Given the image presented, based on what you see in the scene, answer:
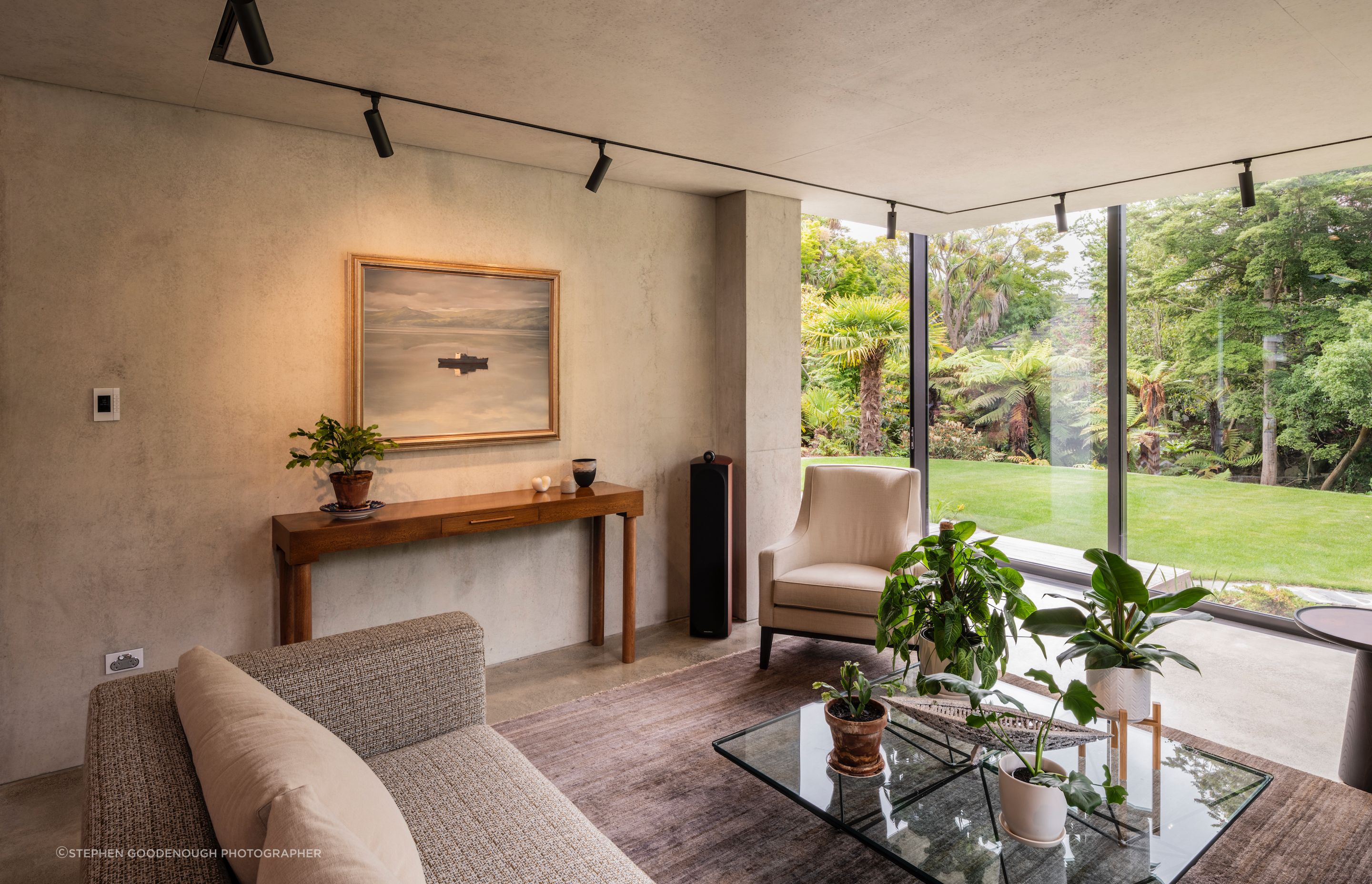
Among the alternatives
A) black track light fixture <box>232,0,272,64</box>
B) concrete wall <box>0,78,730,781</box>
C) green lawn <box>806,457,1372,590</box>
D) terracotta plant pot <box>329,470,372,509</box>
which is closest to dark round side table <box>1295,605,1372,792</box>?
green lawn <box>806,457,1372,590</box>

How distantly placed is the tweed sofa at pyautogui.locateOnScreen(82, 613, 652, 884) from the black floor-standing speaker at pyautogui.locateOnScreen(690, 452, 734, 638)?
2.01 m

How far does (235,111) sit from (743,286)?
2.51 m

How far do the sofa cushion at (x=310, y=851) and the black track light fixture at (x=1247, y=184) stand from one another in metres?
4.39

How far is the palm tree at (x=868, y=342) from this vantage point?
21.0 feet

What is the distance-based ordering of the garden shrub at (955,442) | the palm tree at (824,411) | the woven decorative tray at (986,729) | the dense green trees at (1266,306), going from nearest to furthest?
the woven decorative tray at (986,729) → the dense green trees at (1266,306) → the garden shrub at (955,442) → the palm tree at (824,411)

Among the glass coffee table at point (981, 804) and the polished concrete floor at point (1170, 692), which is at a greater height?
the glass coffee table at point (981, 804)

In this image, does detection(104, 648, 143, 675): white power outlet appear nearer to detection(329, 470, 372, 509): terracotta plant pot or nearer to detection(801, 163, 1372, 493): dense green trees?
detection(329, 470, 372, 509): terracotta plant pot

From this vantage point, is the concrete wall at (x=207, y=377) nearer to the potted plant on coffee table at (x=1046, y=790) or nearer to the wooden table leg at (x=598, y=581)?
the wooden table leg at (x=598, y=581)

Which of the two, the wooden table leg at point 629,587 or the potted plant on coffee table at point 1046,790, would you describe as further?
the wooden table leg at point 629,587

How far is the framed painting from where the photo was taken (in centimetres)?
326

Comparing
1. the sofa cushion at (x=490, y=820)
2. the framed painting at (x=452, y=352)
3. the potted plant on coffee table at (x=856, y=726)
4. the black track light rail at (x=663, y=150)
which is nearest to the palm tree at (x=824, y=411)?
the black track light rail at (x=663, y=150)

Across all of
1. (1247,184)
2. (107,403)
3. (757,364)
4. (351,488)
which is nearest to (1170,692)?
(1247,184)

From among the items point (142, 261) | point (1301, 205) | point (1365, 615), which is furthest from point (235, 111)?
point (1301, 205)

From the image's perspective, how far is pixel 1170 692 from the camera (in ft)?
10.8
